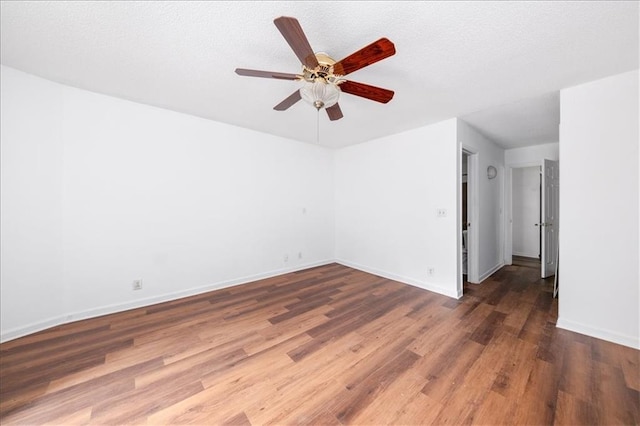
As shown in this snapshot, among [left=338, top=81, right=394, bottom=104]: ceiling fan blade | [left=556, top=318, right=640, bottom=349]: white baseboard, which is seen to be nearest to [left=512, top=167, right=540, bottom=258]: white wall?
[left=556, top=318, right=640, bottom=349]: white baseboard

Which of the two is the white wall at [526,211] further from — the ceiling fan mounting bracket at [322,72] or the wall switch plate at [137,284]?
the wall switch plate at [137,284]

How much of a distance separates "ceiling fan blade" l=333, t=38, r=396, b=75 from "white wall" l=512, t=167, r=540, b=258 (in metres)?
6.04

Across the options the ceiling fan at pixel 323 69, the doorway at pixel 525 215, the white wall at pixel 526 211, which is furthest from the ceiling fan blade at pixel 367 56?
the white wall at pixel 526 211

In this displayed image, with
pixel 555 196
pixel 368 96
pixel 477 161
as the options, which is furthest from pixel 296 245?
pixel 555 196

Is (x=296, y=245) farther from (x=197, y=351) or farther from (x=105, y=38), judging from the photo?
(x=105, y=38)

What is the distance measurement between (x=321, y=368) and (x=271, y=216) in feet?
8.79

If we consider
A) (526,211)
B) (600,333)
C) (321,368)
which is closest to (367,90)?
(321,368)

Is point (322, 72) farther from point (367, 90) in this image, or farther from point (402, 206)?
point (402, 206)

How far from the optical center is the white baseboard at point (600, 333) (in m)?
2.00

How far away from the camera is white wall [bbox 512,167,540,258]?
17.3 feet

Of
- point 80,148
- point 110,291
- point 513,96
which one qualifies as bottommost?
point 110,291

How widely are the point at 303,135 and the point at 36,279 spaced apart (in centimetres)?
368

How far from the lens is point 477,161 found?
3.65 meters

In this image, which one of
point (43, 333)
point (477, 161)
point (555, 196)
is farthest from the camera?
point (555, 196)
